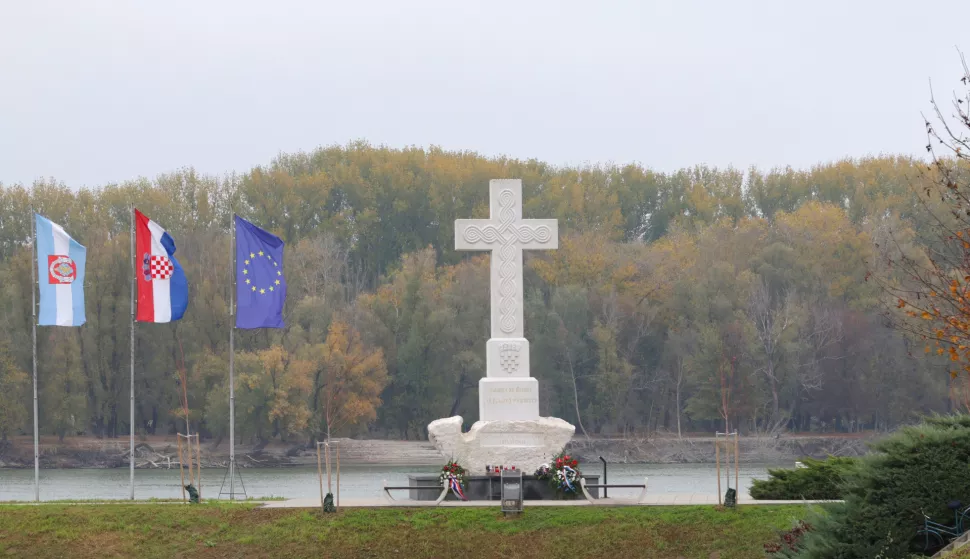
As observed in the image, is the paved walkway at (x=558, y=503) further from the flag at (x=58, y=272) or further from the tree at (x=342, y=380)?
the tree at (x=342, y=380)

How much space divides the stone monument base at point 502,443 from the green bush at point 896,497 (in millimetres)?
9526

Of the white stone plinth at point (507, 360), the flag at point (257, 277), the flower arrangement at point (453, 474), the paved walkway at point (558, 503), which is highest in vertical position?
the flag at point (257, 277)

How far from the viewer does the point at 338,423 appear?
6319 cm

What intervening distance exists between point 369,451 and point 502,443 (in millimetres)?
37665

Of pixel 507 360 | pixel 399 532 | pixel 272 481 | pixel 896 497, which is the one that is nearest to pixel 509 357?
pixel 507 360

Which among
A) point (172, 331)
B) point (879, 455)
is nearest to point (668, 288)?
point (172, 331)

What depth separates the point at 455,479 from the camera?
24.8 metres

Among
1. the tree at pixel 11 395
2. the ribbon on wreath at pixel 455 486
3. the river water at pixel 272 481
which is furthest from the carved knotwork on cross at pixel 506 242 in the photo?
the tree at pixel 11 395

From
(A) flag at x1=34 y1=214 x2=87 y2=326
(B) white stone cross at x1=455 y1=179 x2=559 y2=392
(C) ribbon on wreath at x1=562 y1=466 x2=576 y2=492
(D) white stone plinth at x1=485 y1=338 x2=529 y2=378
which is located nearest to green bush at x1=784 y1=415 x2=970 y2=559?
(C) ribbon on wreath at x1=562 y1=466 x2=576 y2=492

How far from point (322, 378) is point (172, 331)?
698 centimetres

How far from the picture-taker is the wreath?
24703 mm

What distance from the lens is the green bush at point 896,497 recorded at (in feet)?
53.1

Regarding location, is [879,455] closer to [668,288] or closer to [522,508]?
[522,508]

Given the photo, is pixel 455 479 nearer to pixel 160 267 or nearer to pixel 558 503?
pixel 558 503
